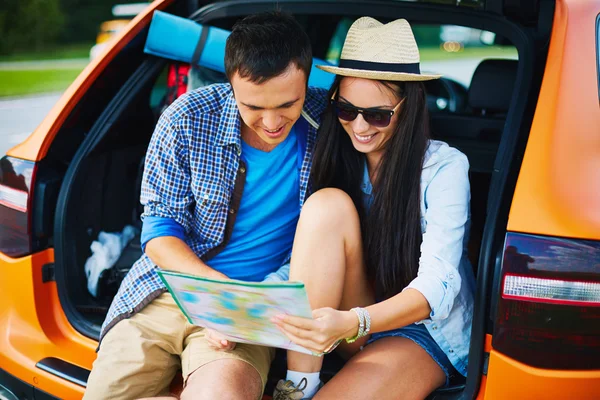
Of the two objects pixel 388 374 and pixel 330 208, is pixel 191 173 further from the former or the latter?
pixel 388 374

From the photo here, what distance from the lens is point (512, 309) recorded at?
1.71 meters

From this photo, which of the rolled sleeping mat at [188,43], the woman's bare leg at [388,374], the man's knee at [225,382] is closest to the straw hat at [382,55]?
the rolled sleeping mat at [188,43]

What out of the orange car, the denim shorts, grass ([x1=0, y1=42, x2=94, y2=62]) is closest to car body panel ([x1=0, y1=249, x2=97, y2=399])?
the orange car

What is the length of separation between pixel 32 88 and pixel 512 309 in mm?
12389

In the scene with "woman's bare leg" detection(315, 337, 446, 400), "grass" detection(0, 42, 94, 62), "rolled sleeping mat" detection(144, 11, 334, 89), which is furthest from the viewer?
"grass" detection(0, 42, 94, 62)

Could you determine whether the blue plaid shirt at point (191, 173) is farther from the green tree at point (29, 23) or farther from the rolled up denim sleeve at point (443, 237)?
the green tree at point (29, 23)

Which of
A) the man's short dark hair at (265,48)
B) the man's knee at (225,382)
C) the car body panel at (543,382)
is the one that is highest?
the man's short dark hair at (265,48)

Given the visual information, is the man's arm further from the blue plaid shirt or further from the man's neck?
the man's neck

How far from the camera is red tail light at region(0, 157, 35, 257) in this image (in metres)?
2.29

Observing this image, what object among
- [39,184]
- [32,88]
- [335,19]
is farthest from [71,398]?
[32,88]

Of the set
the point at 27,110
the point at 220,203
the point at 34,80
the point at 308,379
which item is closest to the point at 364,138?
the point at 220,203

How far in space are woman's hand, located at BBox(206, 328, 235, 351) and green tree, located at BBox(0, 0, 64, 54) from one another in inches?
680

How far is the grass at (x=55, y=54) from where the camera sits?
1673cm

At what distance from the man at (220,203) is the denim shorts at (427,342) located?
388mm
